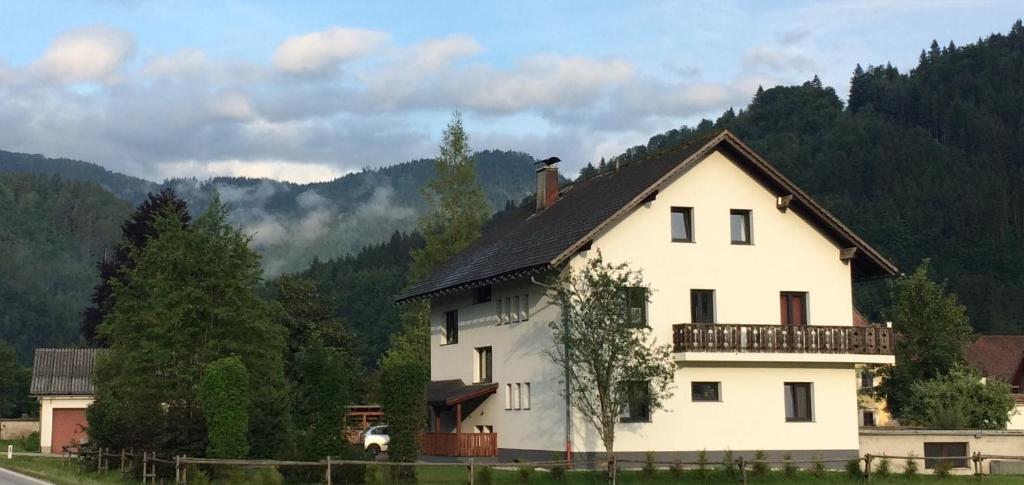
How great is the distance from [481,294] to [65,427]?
101ft

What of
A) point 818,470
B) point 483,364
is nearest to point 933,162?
point 483,364

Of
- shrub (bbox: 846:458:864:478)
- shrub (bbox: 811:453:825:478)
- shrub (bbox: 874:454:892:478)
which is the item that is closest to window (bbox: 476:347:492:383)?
shrub (bbox: 811:453:825:478)

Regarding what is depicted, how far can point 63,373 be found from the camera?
216 feet

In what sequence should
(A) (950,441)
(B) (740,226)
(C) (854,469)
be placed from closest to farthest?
(C) (854,469), (A) (950,441), (B) (740,226)

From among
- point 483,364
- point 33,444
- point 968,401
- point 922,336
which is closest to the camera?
point 483,364

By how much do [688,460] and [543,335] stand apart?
6.50m

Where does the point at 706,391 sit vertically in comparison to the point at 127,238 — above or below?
below

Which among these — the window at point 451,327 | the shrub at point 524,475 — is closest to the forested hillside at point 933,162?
the window at point 451,327

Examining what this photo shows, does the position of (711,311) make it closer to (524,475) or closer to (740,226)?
(740,226)

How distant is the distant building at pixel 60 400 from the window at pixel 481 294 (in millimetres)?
27213

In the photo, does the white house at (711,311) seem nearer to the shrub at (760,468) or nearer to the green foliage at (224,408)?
the shrub at (760,468)

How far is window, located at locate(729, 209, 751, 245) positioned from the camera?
41938mm

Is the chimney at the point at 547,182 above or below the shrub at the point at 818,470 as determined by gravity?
above

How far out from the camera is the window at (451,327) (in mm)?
49312
